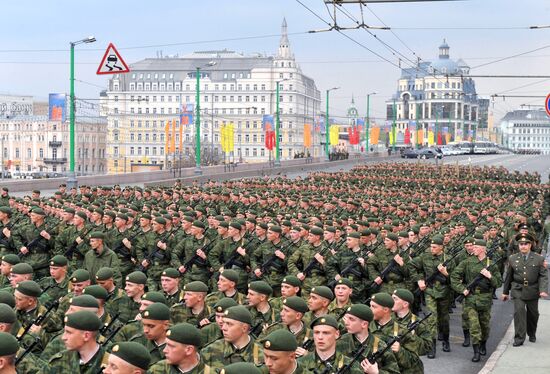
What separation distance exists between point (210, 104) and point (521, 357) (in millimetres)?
127140

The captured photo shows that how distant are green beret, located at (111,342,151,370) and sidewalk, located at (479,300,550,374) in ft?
19.2

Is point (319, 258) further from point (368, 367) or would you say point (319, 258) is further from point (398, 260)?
point (368, 367)

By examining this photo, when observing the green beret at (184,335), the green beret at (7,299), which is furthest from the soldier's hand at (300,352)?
the green beret at (7,299)

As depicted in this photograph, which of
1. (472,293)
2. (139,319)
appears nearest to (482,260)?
(472,293)

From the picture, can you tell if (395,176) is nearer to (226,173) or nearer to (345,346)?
(226,173)

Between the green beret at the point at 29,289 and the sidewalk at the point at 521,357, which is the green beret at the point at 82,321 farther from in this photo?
the sidewalk at the point at 521,357

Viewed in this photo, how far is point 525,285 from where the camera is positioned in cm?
1149

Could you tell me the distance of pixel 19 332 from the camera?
711cm

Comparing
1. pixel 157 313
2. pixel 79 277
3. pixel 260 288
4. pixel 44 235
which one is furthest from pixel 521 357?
pixel 44 235

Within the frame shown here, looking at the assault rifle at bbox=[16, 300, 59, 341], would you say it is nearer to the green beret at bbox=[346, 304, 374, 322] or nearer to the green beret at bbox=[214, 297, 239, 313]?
the green beret at bbox=[214, 297, 239, 313]

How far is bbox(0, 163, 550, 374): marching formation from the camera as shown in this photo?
6.28 metres

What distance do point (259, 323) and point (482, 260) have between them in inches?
185

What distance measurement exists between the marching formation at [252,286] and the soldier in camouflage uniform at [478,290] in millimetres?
19

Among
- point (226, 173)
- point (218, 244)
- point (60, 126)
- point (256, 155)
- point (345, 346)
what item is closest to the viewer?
point (345, 346)
